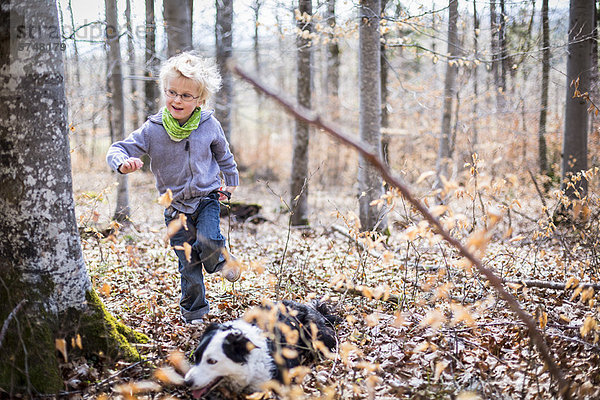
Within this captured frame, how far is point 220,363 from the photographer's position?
2.53 metres

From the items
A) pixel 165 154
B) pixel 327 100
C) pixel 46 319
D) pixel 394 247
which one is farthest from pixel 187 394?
pixel 327 100

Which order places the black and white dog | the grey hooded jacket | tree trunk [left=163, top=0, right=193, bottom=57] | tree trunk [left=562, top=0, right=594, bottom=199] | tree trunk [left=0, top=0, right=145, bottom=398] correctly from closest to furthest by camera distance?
the black and white dog
tree trunk [left=0, top=0, right=145, bottom=398]
the grey hooded jacket
tree trunk [left=562, top=0, right=594, bottom=199]
tree trunk [left=163, top=0, right=193, bottom=57]

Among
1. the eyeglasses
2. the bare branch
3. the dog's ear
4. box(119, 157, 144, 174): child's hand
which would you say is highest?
the eyeglasses

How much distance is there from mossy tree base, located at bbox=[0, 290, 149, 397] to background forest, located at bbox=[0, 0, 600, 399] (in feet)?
0.27

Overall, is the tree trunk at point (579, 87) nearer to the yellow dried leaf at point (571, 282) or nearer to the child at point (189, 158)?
the yellow dried leaf at point (571, 282)

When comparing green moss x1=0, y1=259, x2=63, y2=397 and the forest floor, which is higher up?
green moss x1=0, y1=259, x2=63, y2=397

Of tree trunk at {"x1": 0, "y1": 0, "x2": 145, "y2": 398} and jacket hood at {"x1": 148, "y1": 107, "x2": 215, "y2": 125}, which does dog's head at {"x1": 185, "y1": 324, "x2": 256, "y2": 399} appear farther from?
jacket hood at {"x1": 148, "y1": 107, "x2": 215, "y2": 125}

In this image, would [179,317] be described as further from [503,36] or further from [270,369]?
[503,36]

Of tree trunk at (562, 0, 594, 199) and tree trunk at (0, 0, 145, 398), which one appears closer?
tree trunk at (0, 0, 145, 398)

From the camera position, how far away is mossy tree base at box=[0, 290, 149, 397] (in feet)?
8.42

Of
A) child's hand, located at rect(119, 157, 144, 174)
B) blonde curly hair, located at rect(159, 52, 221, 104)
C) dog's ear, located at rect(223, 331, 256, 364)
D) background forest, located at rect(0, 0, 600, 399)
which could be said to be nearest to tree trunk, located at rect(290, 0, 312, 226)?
background forest, located at rect(0, 0, 600, 399)

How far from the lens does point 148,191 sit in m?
14.5

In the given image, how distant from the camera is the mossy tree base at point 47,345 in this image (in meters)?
2.57

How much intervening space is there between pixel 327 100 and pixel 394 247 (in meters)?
13.3
